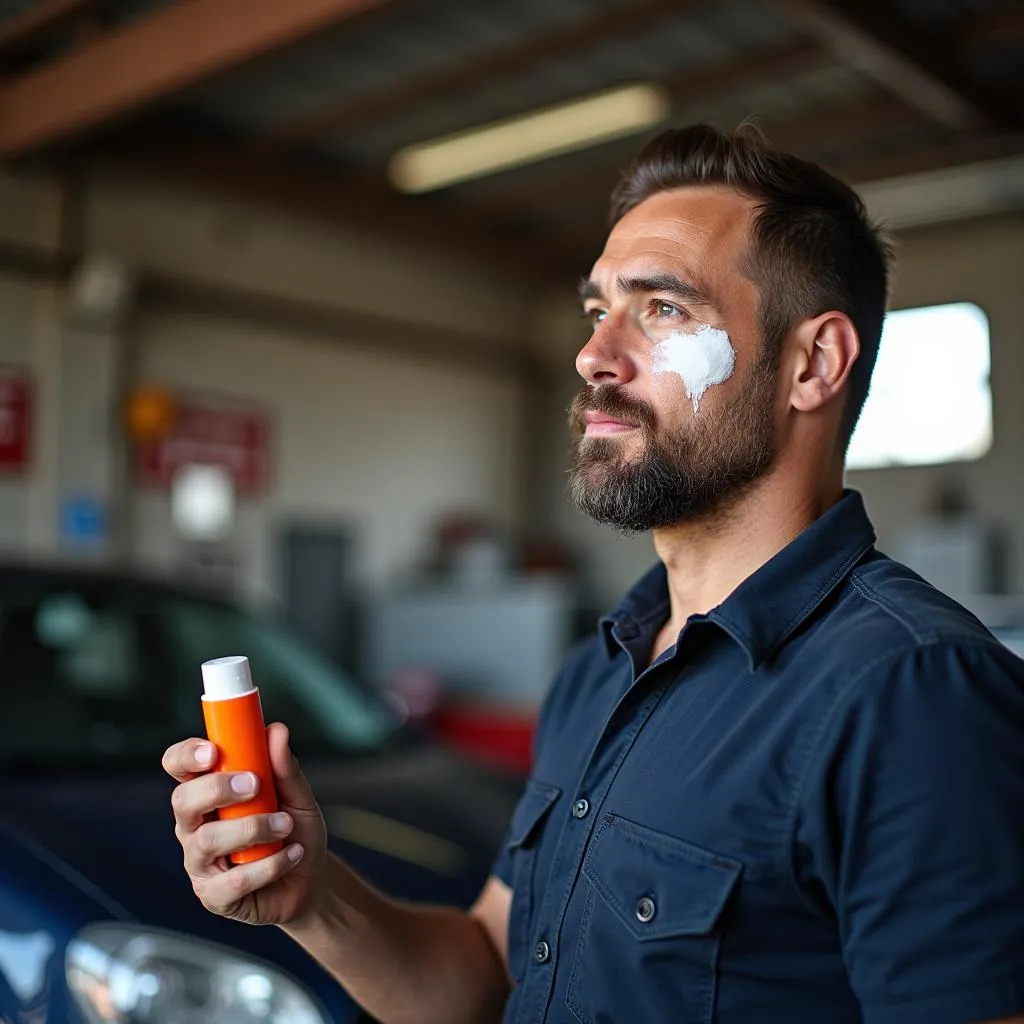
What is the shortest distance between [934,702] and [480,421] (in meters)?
9.34

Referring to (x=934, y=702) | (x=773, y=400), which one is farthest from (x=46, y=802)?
(x=934, y=702)

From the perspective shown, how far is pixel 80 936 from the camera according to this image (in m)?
1.82

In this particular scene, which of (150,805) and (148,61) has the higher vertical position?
(148,61)

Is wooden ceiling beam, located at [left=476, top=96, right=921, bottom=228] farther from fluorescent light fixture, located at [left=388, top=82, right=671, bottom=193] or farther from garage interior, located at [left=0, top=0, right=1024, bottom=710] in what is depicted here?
fluorescent light fixture, located at [left=388, top=82, right=671, bottom=193]

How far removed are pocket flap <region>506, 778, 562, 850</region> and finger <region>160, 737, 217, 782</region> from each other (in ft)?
1.40

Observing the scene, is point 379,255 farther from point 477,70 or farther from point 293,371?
point 477,70

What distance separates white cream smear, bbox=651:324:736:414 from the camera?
4.37 feet

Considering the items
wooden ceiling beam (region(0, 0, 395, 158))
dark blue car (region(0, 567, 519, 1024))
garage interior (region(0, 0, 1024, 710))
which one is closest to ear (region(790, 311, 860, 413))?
dark blue car (region(0, 567, 519, 1024))

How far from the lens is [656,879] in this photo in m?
1.14

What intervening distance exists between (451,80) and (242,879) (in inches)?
246

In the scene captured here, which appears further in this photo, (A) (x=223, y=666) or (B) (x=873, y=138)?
(B) (x=873, y=138)

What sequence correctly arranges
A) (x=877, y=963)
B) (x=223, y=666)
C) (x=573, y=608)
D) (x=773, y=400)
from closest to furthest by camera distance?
(x=877, y=963)
(x=223, y=666)
(x=773, y=400)
(x=573, y=608)

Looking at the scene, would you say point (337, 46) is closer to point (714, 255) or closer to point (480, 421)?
point (480, 421)

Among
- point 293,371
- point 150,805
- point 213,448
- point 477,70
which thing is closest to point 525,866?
point 150,805
